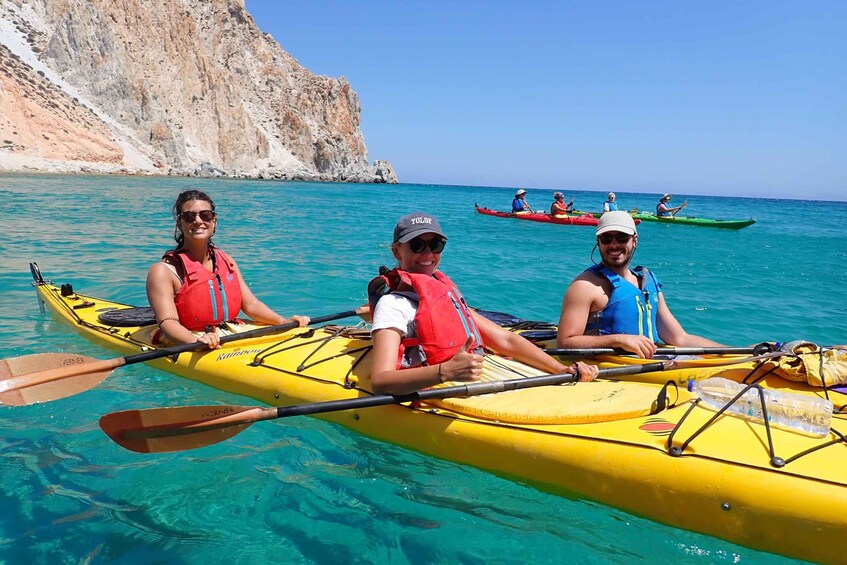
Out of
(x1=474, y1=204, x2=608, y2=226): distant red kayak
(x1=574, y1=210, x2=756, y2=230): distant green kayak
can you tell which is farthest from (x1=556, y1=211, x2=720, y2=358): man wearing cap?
(x1=574, y1=210, x2=756, y2=230): distant green kayak

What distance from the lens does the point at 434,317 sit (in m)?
3.18

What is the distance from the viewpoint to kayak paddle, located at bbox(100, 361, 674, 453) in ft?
10.1

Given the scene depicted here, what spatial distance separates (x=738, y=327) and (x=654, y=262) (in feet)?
21.4

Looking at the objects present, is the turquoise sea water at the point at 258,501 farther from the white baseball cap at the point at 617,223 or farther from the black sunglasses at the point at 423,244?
the white baseball cap at the point at 617,223

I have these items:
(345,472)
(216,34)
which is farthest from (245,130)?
(345,472)

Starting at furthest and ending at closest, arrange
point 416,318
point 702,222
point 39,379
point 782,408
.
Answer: point 702,222, point 39,379, point 416,318, point 782,408

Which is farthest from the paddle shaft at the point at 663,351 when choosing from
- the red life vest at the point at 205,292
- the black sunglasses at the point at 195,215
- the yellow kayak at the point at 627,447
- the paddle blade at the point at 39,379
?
the paddle blade at the point at 39,379

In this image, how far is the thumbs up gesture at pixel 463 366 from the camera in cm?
270

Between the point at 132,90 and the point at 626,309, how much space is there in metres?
46.1

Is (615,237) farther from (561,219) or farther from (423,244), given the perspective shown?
(561,219)

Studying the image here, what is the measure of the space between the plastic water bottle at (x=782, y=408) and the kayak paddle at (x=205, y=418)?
80 cm

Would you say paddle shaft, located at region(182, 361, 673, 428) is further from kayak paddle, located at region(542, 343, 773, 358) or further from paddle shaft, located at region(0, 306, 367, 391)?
paddle shaft, located at region(0, 306, 367, 391)

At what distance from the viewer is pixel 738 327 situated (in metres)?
8.09

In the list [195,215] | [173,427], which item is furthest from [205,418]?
[195,215]
